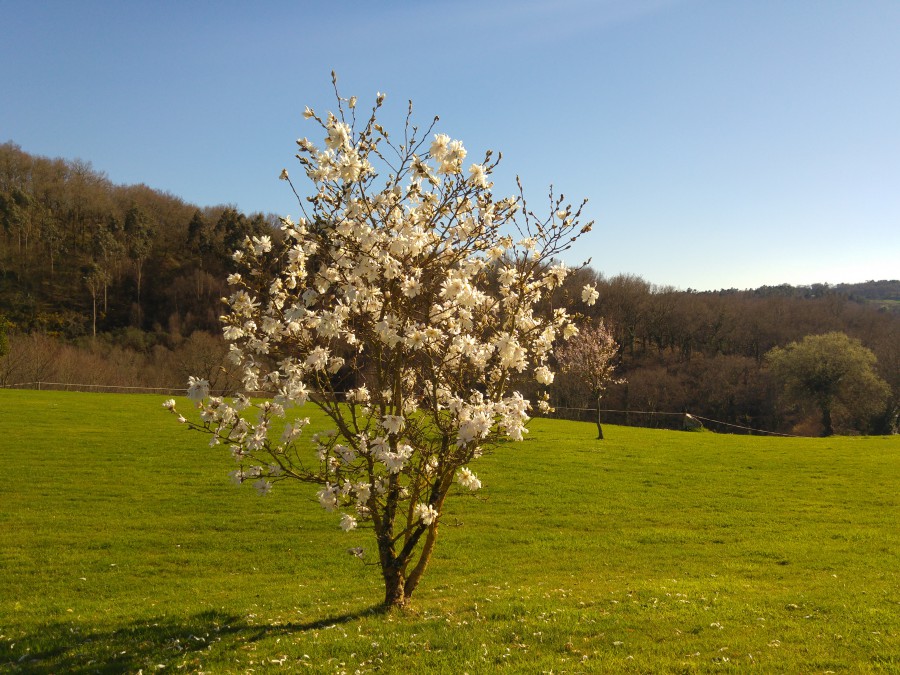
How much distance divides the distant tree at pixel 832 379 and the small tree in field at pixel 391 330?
52387mm

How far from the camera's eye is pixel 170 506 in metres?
17.1

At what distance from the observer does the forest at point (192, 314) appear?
6744 cm

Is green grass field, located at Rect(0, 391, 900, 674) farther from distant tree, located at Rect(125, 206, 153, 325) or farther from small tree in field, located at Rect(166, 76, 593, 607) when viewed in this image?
distant tree, located at Rect(125, 206, 153, 325)

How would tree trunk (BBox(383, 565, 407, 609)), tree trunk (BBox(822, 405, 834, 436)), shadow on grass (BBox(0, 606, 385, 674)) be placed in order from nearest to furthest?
1. shadow on grass (BBox(0, 606, 385, 674))
2. tree trunk (BBox(383, 565, 407, 609))
3. tree trunk (BBox(822, 405, 834, 436))

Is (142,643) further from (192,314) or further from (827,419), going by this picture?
(192,314)

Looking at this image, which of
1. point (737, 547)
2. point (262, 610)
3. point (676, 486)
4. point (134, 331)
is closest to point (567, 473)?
point (676, 486)

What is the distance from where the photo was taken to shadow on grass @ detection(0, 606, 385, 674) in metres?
6.54

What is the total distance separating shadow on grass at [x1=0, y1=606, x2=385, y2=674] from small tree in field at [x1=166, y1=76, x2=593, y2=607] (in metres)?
1.73

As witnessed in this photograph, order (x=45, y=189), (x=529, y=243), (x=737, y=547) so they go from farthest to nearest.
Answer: (x=45, y=189), (x=737, y=547), (x=529, y=243)

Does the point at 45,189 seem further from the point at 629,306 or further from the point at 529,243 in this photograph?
the point at 529,243

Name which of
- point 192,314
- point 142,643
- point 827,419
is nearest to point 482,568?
point 142,643

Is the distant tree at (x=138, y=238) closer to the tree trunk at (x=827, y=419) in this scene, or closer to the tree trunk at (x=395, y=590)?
the tree trunk at (x=827, y=419)

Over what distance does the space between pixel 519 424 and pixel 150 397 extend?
39.5 m

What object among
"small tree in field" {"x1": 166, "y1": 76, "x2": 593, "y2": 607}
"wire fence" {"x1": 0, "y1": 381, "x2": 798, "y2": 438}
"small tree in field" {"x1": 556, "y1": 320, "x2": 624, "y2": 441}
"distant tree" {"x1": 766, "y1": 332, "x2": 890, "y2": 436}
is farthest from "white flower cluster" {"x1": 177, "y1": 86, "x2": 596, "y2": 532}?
"distant tree" {"x1": 766, "y1": 332, "x2": 890, "y2": 436}
